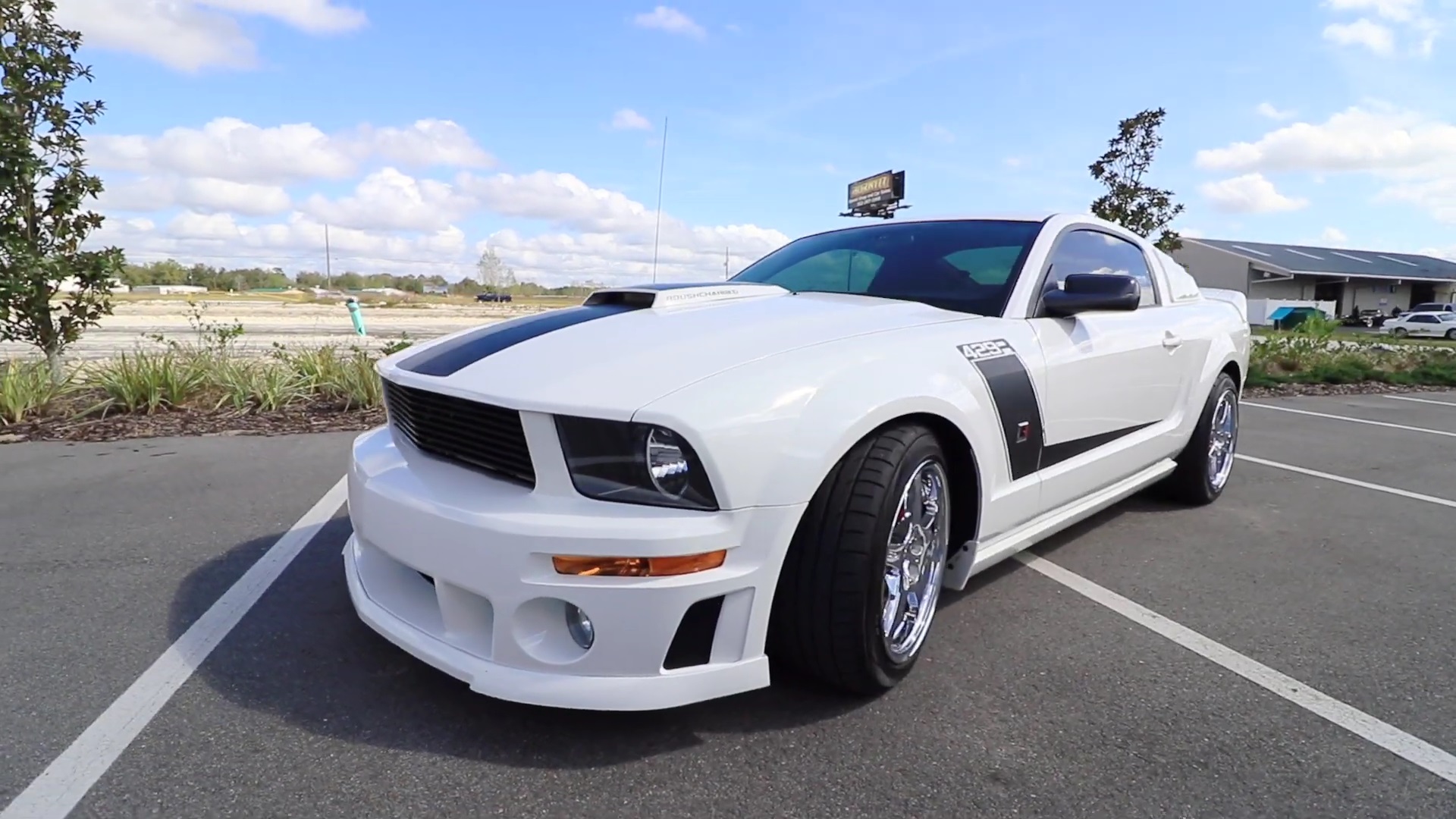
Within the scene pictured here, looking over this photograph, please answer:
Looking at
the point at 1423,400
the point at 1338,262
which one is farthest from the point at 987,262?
the point at 1338,262

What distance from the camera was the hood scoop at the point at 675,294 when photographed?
2.78 meters

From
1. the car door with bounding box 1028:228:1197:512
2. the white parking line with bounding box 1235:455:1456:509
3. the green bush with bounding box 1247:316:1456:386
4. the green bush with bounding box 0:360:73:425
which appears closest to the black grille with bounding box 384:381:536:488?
the car door with bounding box 1028:228:1197:512

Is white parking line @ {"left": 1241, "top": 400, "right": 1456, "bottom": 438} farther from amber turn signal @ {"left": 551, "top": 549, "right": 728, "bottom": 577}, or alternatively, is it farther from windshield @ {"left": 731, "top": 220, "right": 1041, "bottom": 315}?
amber turn signal @ {"left": 551, "top": 549, "right": 728, "bottom": 577}

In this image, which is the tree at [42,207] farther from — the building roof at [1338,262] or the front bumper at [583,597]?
the building roof at [1338,262]

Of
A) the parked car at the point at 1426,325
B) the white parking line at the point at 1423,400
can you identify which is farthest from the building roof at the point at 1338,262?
the white parking line at the point at 1423,400

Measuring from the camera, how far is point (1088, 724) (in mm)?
2168

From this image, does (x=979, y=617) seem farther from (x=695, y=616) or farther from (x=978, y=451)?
(x=695, y=616)

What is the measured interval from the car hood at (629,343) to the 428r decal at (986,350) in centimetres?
16

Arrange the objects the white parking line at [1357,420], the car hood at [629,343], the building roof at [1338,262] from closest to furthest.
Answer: the car hood at [629,343] < the white parking line at [1357,420] < the building roof at [1338,262]

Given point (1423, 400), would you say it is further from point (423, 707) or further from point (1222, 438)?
point (423, 707)

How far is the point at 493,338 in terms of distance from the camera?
2.53 metres

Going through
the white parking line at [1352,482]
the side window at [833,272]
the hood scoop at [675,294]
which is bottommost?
the white parking line at [1352,482]

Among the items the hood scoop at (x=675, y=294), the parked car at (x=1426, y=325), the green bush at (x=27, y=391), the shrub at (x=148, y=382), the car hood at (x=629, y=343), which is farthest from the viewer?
the parked car at (x=1426, y=325)

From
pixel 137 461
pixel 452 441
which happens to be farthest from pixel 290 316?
pixel 452 441
